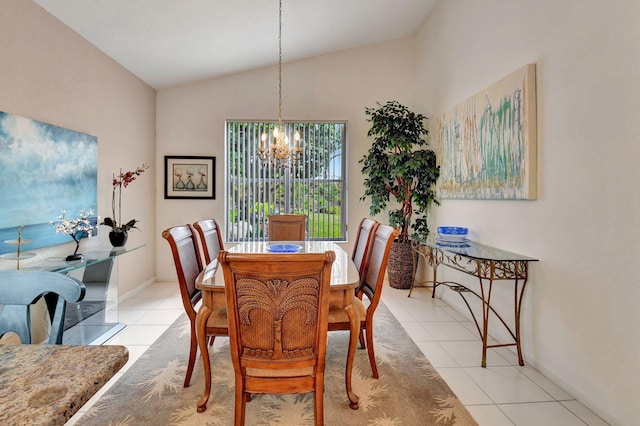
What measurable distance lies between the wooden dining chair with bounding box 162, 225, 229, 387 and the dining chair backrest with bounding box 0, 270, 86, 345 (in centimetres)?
75

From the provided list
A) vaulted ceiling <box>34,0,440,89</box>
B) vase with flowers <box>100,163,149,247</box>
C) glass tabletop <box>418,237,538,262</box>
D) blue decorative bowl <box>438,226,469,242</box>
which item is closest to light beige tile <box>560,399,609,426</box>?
glass tabletop <box>418,237,538,262</box>

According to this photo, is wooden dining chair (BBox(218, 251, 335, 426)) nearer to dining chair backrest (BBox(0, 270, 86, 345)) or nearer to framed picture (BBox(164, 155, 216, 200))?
dining chair backrest (BBox(0, 270, 86, 345))

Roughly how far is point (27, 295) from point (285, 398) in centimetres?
147

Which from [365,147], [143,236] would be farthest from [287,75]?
[143,236]

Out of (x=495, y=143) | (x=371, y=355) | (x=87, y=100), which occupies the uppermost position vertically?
(x=87, y=100)

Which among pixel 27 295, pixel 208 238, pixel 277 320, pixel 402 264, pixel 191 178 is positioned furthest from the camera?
pixel 191 178

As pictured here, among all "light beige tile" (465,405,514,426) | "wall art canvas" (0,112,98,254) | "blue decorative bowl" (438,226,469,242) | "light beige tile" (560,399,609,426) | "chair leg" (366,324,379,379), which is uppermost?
"wall art canvas" (0,112,98,254)

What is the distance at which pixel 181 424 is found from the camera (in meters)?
1.77

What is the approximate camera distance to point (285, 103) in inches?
186

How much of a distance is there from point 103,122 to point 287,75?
2439 mm

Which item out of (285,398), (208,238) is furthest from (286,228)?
(285,398)

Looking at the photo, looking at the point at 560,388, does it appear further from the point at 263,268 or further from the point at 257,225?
the point at 257,225

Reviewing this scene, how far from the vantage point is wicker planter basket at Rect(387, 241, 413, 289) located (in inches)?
167

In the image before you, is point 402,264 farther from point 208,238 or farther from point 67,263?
point 67,263
